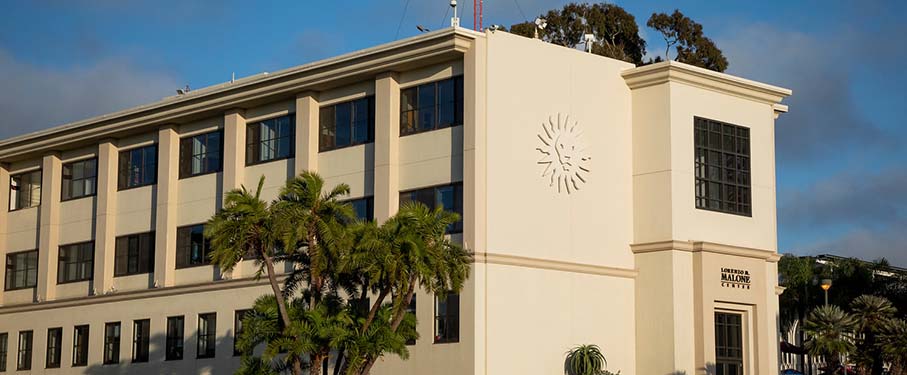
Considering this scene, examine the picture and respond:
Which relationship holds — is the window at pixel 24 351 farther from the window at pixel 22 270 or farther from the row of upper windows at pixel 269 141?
the row of upper windows at pixel 269 141

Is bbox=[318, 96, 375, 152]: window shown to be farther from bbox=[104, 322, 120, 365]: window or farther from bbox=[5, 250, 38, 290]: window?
bbox=[5, 250, 38, 290]: window

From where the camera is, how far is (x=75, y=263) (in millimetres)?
55969

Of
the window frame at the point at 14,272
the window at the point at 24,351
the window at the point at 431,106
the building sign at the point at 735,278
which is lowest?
the window at the point at 24,351

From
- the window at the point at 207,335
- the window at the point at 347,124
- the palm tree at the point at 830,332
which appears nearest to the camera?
the window at the point at 347,124

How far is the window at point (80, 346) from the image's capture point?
5400 centimetres

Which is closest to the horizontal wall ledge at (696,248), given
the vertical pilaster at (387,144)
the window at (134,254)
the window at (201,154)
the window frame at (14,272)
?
the vertical pilaster at (387,144)

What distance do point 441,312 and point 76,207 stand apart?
20029mm

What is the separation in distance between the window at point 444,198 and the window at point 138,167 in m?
13.2

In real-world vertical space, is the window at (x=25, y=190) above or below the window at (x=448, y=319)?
above

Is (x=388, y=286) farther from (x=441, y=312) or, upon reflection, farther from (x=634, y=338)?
(x=634, y=338)

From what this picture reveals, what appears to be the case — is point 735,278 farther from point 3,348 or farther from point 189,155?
point 3,348

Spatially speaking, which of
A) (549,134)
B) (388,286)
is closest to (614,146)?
(549,134)

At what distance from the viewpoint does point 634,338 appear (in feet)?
149

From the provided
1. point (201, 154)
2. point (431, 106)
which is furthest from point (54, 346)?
point (431, 106)
